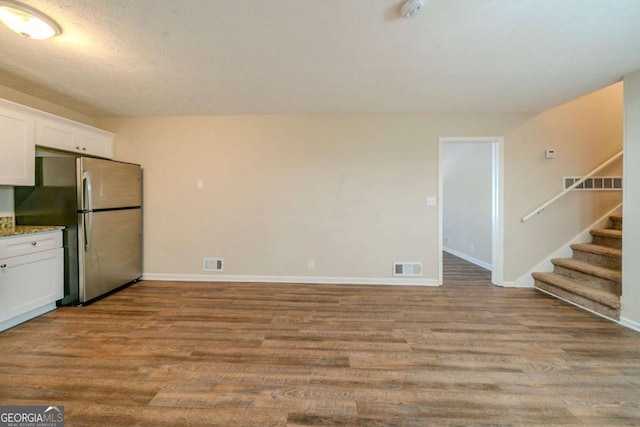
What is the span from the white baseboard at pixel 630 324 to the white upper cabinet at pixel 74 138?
6261 mm

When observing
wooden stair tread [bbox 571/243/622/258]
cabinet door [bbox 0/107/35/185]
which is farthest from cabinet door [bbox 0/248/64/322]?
wooden stair tread [bbox 571/243/622/258]

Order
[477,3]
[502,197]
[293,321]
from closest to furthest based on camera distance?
[477,3], [293,321], [502,197]

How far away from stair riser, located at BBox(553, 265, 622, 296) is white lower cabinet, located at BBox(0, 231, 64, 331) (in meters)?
5.98

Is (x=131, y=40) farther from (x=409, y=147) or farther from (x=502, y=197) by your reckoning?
(x=502, y=197)

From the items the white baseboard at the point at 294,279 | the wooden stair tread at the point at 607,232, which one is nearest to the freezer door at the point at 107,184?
the white baseboard at the point at 294,279

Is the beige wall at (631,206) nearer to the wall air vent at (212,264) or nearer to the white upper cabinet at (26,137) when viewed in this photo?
the wall air vent at (212,264)

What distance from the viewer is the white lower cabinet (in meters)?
2.34

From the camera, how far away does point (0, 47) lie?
6.85 ft

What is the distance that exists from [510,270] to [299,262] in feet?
9.85

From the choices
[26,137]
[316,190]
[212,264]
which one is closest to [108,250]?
[212,264]

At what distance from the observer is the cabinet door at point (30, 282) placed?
234 centimetres

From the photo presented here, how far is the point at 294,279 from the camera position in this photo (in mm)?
3783

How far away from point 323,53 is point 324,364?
2466mm

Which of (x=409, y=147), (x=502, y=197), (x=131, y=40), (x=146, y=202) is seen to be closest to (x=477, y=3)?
(x=409, y=147)
